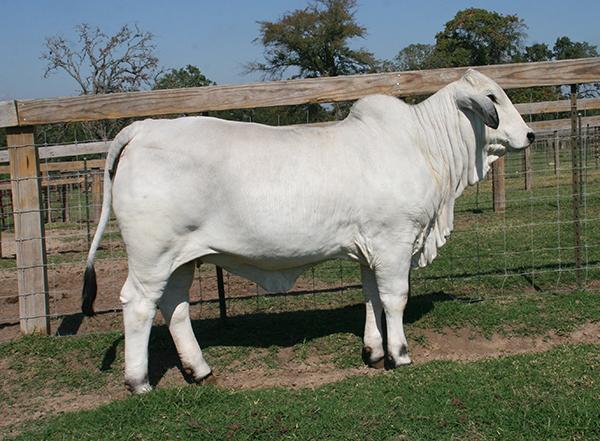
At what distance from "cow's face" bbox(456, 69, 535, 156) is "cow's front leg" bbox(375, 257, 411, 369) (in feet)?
4.50

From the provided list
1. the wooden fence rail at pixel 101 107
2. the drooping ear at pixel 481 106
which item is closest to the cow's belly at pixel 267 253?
the drooping ear at pixel 481 106

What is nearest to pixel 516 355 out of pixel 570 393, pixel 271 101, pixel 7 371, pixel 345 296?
pixel 570 393

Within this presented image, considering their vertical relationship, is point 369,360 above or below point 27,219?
below

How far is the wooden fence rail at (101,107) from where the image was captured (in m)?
6.36

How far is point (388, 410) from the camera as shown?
4.37m

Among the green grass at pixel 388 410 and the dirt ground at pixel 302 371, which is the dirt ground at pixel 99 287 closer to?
the dirt ground at pixel 302 371

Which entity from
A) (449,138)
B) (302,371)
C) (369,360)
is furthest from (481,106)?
(302,371)

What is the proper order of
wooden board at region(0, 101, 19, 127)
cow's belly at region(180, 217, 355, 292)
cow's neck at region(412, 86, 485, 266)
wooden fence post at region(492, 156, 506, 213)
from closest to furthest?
cow's belly at region(180, 217, 355, 292), cow's neck at region(412, 86, 485, 266), wooden board at region(0, 101, 19, 127), wooden fence post at region(492, 156, 506, 213)

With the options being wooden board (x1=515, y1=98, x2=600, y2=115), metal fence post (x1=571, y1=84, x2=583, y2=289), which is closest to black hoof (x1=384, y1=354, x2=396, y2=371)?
metal fence post (x1=571, y1=84, x2=583, y2=289)

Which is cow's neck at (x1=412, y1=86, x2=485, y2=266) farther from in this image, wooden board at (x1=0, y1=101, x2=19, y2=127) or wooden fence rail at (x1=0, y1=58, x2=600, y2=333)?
wooden board at (x1=0, y1=101, x2=19, y2=127)

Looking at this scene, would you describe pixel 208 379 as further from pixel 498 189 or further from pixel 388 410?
pixel 498 189

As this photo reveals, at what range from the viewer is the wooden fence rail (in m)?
6.36

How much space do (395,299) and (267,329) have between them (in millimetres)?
1712

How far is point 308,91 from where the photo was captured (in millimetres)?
6426
